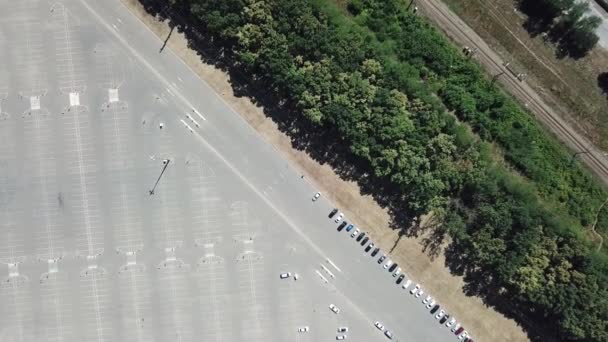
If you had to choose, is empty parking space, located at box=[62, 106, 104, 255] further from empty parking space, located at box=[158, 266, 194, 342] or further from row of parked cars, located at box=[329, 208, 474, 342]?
row of parked cars, located at box=[329, 208, 474, 342]

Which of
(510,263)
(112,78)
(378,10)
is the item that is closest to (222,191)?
(112,78)

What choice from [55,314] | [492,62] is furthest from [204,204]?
[492,62]

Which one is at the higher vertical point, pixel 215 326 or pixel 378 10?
pixel 378 10

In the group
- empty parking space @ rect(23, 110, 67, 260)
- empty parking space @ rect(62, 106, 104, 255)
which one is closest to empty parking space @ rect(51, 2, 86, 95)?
empty parking space @ rect(62, 106, 104, 255)

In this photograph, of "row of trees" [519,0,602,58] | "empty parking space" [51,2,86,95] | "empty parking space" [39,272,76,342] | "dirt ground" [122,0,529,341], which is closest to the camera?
"row of trees" [519,0,602,58]

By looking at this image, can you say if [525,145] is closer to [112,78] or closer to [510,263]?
[510,263]

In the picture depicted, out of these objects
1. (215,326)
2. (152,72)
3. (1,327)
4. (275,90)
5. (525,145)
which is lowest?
(1,327)

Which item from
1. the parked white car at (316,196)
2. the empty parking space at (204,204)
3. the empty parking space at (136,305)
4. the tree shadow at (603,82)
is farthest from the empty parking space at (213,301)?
the tree shadow at (603,82)
